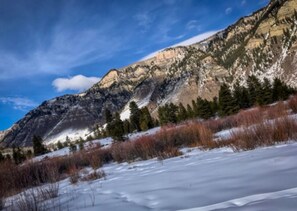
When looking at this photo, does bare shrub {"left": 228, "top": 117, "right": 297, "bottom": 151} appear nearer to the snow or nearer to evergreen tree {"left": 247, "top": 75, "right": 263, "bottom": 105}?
the snow

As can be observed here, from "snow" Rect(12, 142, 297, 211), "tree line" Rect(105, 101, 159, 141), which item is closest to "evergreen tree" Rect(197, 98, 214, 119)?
"tree line" Rect(105, 101, 159, 141)

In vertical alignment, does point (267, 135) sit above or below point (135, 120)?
below

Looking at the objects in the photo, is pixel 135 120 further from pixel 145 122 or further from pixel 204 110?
pixel 204 110

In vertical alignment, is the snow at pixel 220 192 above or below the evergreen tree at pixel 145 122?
below

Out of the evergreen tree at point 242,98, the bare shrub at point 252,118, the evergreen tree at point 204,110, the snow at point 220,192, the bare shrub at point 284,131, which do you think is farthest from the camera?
the evergreen tree at point 204,110

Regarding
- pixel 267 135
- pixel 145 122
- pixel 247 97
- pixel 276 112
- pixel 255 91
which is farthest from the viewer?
pixel 145 122

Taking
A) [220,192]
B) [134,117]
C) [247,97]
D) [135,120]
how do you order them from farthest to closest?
[135,120], [134,117], [247,97], [220,192]

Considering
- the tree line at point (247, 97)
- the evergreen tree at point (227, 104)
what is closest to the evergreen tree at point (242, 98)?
the tree line at point (247, 97)

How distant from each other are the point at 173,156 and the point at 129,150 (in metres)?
3.19

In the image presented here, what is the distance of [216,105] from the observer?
160 feet

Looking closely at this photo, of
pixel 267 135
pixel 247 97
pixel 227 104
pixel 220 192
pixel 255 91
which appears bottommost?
pixel 220 192

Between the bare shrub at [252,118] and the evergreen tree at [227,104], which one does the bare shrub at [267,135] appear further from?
the evergreen tree at [227,104]

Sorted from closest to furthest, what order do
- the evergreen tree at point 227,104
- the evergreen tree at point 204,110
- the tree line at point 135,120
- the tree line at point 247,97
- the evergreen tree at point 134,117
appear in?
the evergreen tree at point 227,104, the tree line at point 247,97, the evergreen tree at point 204,110, the tree line at point 135,120, the evergreen tree at point 134,117

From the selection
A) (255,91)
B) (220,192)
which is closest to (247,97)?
(255,91)
